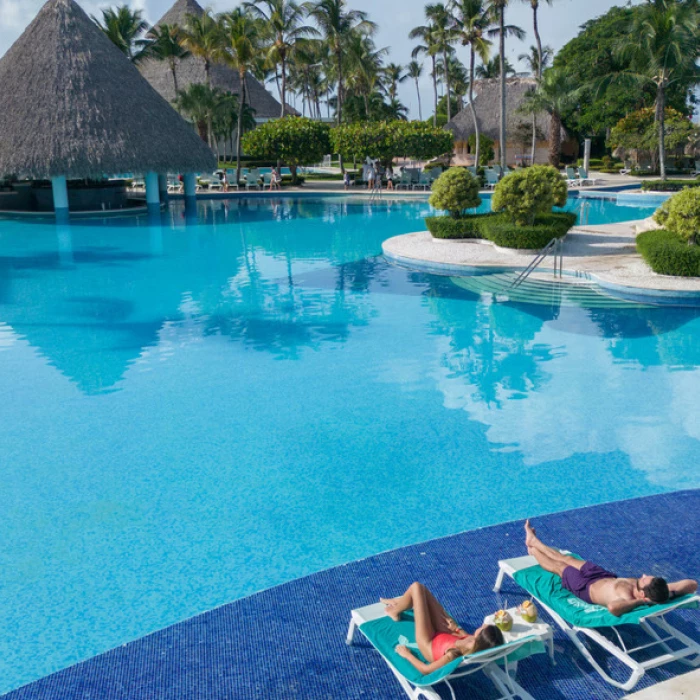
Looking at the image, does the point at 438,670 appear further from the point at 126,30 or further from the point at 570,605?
the point at 126,30

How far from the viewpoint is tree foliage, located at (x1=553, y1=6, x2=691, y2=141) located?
44625 millimetres

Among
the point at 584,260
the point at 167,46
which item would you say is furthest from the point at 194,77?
the point at 584,260

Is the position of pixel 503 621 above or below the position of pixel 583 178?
below

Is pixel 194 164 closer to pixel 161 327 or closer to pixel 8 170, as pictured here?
pixel 8 170

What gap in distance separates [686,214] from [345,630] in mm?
11571

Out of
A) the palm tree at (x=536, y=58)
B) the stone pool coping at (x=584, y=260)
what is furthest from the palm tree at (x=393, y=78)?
the stone pool coping at (x=584, y=260)

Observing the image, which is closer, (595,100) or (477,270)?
(477,270)

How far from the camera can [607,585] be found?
13.6 feet

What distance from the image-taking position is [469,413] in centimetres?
846

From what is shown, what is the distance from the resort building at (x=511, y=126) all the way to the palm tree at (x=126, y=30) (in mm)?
22463

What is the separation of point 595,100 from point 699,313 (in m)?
35.9

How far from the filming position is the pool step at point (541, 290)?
1327cm

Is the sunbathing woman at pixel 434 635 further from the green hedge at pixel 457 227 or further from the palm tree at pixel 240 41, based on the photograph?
the palm tree at pixel 240 41

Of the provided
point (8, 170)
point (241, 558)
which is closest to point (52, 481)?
point (241, 558)
